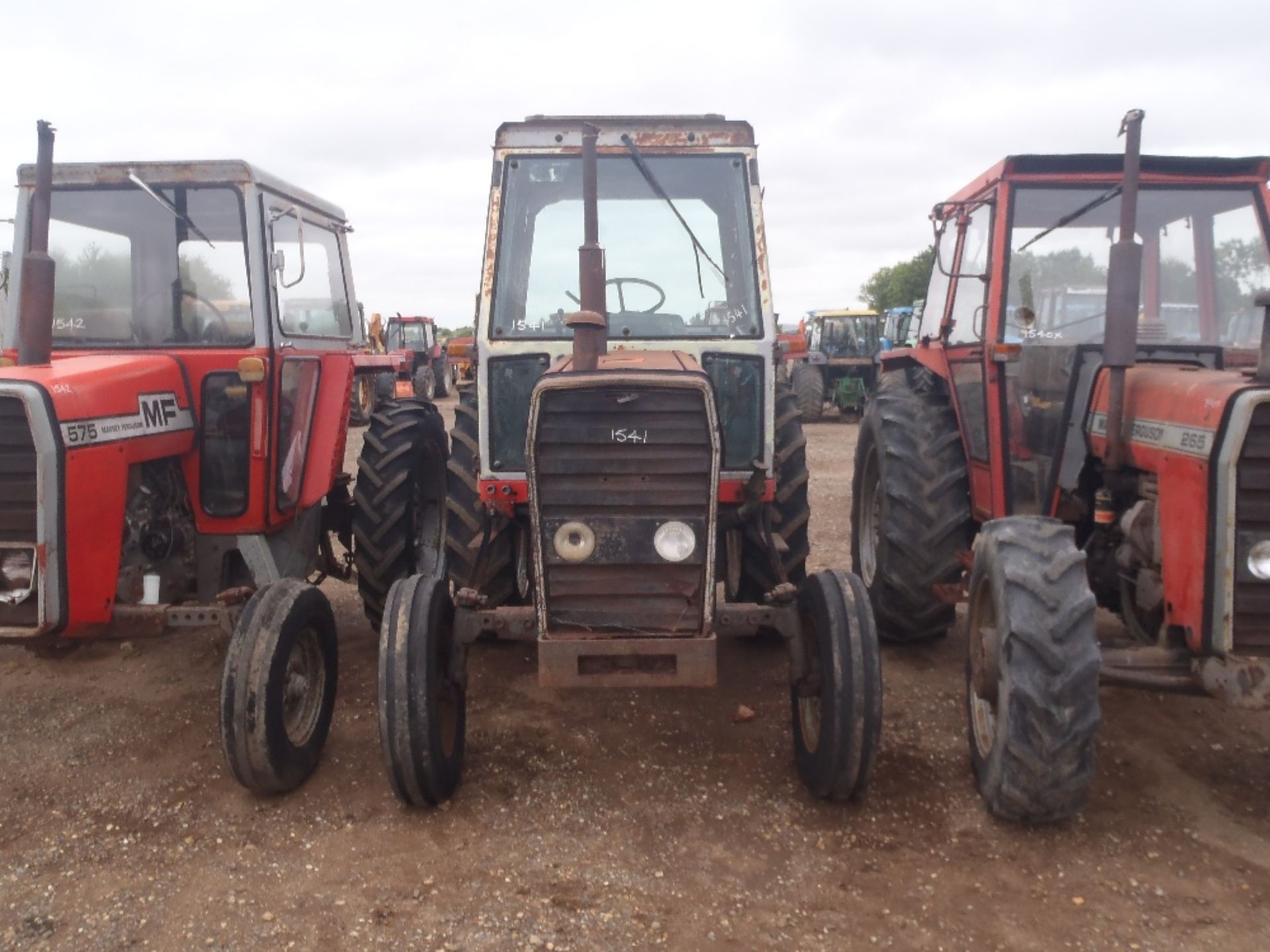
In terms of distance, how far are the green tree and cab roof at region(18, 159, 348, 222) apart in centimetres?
4644

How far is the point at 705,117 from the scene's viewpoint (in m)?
4.30

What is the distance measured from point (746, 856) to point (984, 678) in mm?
967

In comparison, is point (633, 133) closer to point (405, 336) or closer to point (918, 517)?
point (918, 517)

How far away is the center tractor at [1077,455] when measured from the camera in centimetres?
302

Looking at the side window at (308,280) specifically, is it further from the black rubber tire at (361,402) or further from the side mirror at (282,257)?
the black rubber tire at (361,402)

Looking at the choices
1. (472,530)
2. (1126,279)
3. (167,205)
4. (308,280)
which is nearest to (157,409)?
(167,205)

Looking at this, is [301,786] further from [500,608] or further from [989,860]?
[989,860]

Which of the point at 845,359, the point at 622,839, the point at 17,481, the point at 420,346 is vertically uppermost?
the point at 420,346

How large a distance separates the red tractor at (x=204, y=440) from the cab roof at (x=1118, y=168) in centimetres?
316

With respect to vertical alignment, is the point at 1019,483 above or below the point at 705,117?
below

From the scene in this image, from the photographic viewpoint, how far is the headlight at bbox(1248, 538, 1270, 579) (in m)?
3.01

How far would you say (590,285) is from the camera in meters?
3.72

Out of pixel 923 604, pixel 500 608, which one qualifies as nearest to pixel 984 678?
pixel 923 604

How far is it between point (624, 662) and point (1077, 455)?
212 centimetres
